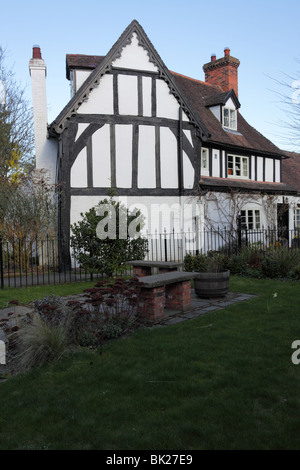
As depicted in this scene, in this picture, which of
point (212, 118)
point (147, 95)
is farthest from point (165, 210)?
point (212, 118)

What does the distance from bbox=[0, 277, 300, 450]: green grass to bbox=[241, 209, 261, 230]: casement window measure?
13.5 metres

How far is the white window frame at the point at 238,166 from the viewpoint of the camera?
61.2ft

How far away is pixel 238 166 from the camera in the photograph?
19109mm

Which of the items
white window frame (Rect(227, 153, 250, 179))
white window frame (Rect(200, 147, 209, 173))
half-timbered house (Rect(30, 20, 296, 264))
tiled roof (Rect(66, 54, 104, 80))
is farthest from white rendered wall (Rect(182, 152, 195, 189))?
tiled roof (Rect(66, 54, 104, 80))

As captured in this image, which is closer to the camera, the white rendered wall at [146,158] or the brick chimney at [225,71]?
the white rendered wall at [146,158]

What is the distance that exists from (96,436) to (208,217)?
46.6 feet

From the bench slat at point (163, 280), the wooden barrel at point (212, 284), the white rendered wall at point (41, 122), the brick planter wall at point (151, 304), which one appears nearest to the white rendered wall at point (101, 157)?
the white rendered wall at point (41, 122)

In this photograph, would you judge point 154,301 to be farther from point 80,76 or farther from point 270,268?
point 80,76

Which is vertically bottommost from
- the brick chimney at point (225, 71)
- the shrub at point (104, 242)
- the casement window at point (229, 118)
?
the shrub at point (104, 242)

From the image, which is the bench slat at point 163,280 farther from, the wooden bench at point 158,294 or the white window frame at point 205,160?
the white window frame at point 205,160

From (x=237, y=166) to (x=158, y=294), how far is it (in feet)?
46.2

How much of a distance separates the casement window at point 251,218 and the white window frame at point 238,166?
186 centimetres
